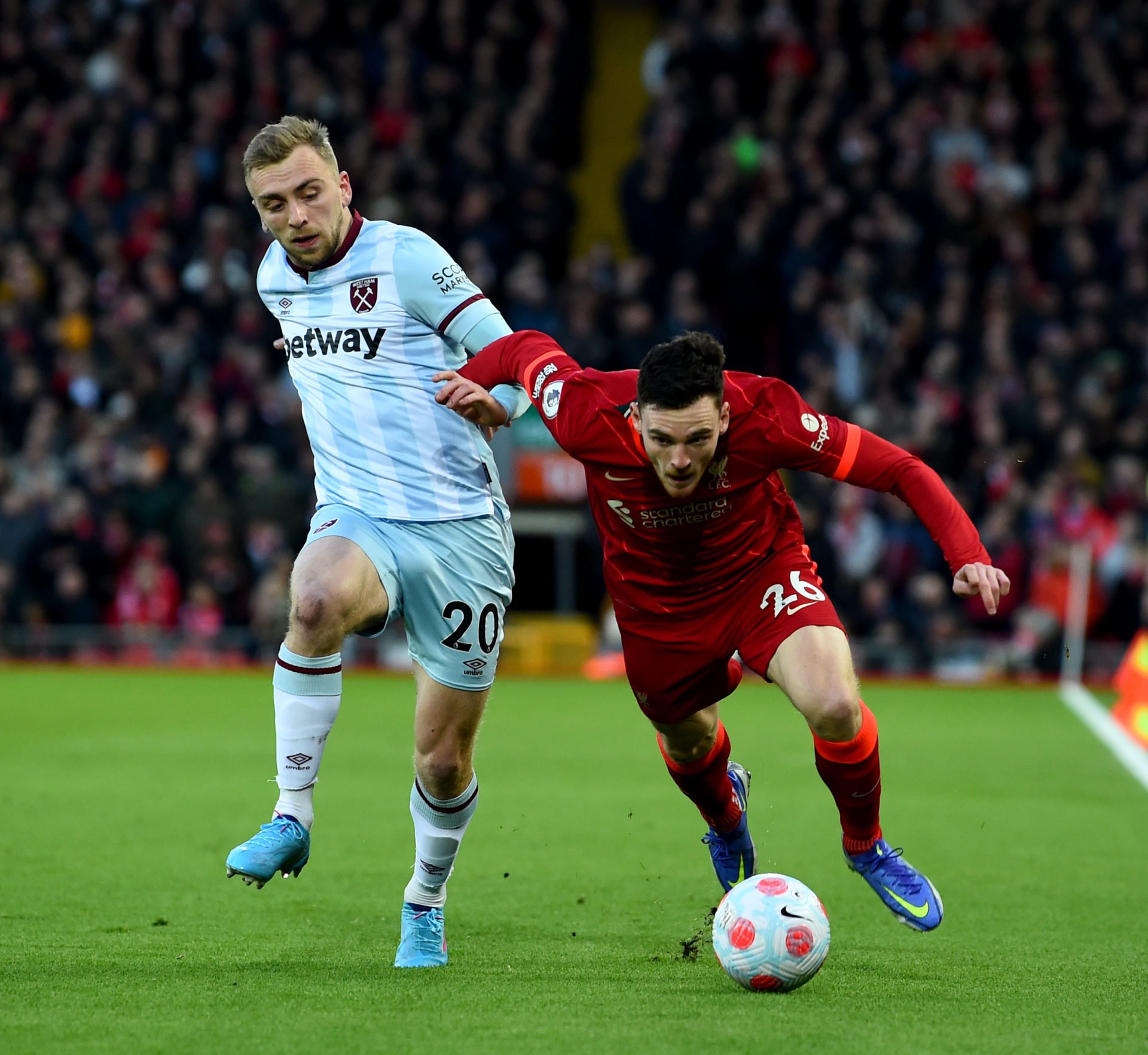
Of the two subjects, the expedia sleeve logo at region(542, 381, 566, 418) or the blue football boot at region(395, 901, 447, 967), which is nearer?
the blue football boot at region(395, 901, 447, 967)

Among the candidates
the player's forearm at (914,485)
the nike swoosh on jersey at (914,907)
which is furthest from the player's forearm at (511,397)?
the nike swoosh on jersey at (914,907)

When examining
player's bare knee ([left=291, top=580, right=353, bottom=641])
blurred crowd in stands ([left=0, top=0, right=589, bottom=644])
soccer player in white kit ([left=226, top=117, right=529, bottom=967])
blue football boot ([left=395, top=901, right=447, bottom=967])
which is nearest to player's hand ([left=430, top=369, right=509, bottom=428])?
soccer player in white kit ([left=226, top=117, right=529, bottom=967])

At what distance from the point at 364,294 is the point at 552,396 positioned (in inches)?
27.9

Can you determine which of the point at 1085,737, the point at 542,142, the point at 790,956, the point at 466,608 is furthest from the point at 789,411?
the point at 542,142

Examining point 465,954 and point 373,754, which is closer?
point 465,954

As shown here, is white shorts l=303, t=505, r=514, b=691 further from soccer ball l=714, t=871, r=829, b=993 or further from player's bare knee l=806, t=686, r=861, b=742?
soccer ball l=714, t=871, r=829, b=993

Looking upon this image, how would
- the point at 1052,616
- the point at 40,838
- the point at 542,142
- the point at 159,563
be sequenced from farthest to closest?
the point at 542,142
the point at 159,563
the point at 1052,616
the point at 40,838

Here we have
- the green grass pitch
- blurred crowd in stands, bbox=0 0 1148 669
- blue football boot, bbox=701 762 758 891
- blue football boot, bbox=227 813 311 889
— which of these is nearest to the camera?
the green grass pitch

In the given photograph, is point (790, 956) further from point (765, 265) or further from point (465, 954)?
point (765, 265)

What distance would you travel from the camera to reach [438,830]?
5750 millimetres

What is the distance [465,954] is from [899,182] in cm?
1450

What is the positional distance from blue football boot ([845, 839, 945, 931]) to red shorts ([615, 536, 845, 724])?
2.31 feet

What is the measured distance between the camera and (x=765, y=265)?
18.2m

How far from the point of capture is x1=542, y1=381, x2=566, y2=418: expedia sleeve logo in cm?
556
